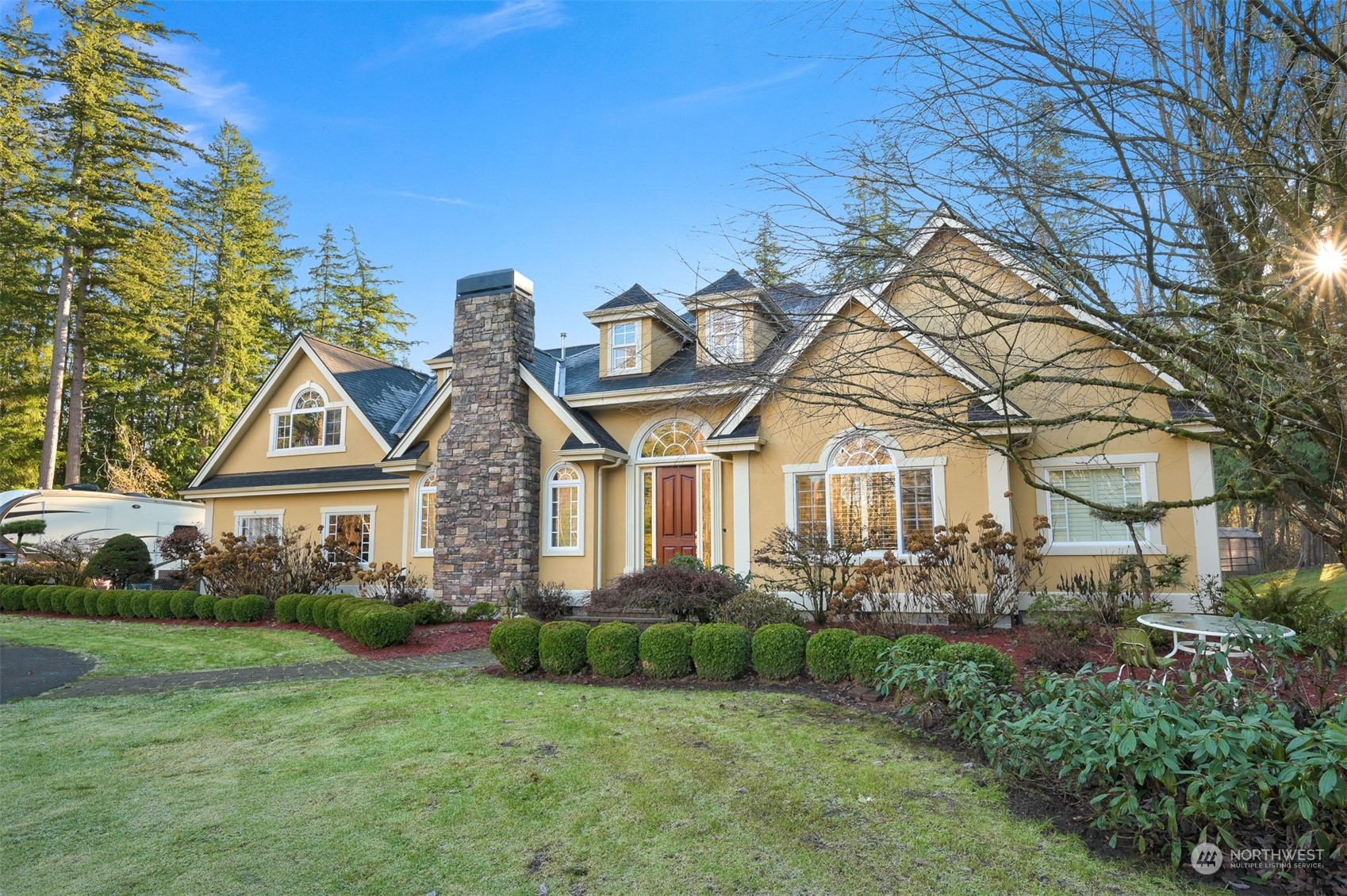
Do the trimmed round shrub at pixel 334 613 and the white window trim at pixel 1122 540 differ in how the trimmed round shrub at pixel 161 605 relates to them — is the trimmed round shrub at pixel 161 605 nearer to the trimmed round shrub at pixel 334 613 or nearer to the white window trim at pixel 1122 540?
the trimmed round shrub at pixel 334 613

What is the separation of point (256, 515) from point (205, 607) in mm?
4824

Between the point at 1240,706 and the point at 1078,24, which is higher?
the point at 1078,24

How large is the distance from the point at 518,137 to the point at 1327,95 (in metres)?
10.6

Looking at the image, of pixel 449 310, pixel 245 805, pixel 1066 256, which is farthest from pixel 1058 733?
pixel 449 310

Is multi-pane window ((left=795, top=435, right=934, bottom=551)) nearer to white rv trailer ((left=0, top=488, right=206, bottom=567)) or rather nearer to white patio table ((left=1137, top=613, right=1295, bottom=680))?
white patio table ((left=1137, top=613, right=1295, bottom=680))

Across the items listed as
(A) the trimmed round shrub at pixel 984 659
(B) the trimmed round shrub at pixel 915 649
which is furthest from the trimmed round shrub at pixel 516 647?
(A) the trimmed round shrub at pixel 984 659

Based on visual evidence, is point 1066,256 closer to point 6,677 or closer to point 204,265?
point 6,677

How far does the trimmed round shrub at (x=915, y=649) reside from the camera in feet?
19.7

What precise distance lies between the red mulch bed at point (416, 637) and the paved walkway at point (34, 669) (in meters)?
2.77

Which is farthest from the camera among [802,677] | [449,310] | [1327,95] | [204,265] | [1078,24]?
[204,265]

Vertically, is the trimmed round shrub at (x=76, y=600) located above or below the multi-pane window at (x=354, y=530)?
below

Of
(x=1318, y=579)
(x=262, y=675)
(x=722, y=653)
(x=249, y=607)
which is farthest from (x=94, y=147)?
(x=1318, y=579)

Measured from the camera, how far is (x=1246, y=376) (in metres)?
4.40

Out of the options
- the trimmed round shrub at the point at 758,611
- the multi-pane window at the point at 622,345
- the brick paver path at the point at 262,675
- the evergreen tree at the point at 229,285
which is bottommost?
the brick paver path at the point at 262,675
